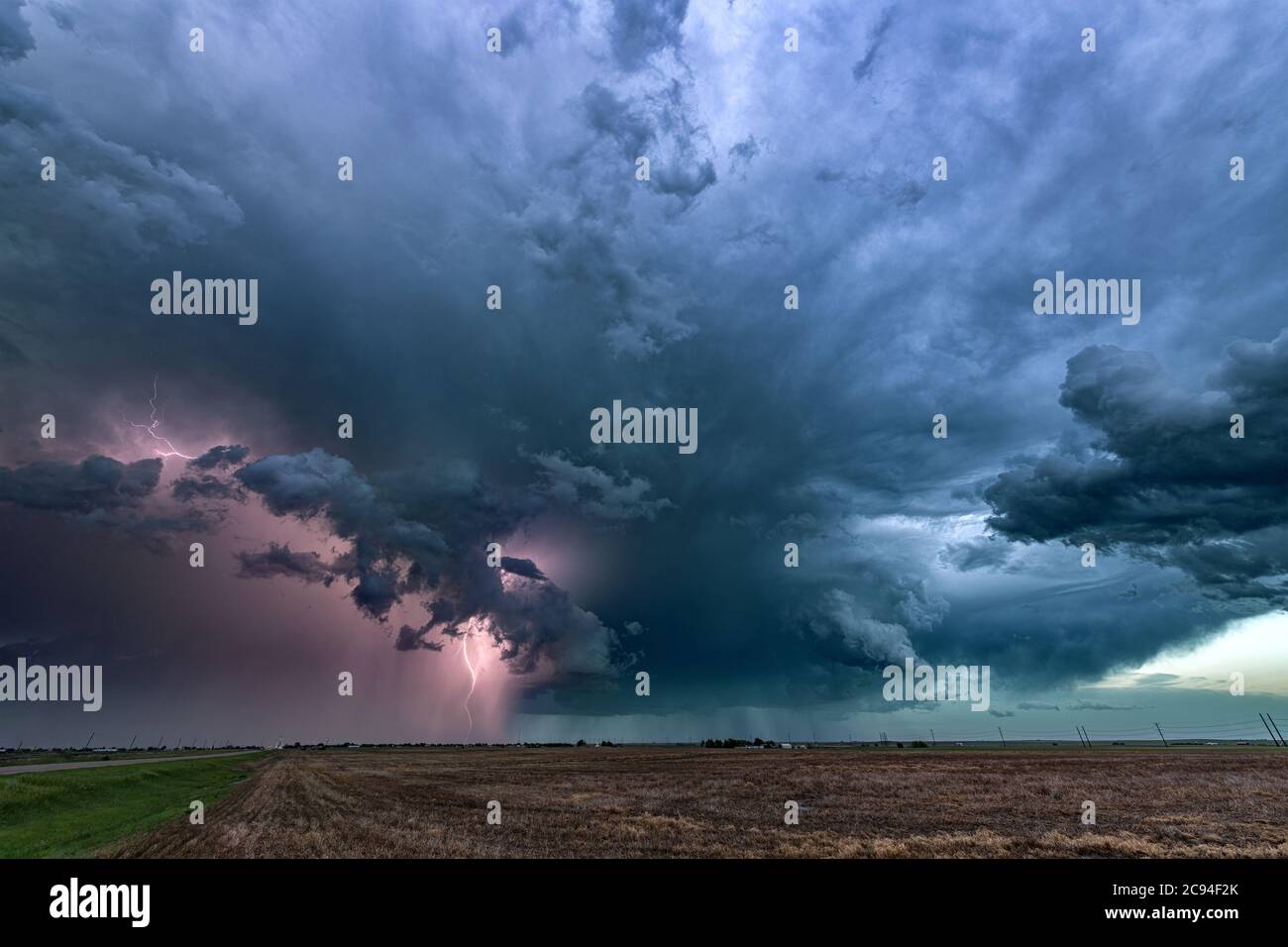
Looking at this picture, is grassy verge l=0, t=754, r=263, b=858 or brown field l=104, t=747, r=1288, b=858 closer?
brown field l=104, t=747, r=1288, b=858

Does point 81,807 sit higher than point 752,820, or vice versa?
point 752,820

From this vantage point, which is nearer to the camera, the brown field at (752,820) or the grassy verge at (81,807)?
the brown field at (752,820)

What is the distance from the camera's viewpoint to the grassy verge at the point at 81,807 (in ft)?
92.6

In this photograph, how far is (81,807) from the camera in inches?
1591

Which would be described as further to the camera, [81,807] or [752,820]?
[81,807]

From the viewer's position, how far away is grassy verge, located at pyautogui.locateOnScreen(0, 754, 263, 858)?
92.6ft
